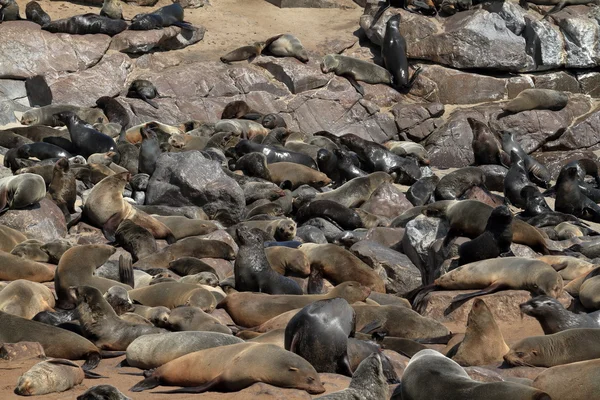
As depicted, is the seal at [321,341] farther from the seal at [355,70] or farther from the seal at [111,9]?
the seal at [111,9]

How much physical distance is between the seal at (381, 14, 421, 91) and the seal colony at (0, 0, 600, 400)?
94cm

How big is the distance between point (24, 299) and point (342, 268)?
308 cm

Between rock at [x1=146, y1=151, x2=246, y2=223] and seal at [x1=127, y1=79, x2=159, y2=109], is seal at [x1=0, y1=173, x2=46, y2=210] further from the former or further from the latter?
seal at [x1=127, y1=79, x2=159, y2=109]

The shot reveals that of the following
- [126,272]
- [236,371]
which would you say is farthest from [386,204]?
[236,371]

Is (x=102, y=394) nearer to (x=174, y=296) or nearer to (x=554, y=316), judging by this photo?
(x=174, y=296)

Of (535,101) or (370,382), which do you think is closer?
(370,382)

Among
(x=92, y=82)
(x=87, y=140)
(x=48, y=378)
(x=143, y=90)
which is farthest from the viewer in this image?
(x=92, y=82)

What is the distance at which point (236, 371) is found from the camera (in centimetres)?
511

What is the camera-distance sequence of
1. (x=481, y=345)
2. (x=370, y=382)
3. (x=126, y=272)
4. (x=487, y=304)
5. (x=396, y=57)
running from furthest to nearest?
1. (x=396, y=57)
2. (x=126, y=272)
3. (x=487, y=304)
4. (x=481, y=345)
5. (x=370, y=382)

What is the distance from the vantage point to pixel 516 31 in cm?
2070

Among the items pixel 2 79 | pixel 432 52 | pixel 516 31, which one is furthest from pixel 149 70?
pixel 516 31

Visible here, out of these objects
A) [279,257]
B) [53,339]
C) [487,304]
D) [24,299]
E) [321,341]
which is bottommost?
[279,257]

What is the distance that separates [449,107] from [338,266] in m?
11.7

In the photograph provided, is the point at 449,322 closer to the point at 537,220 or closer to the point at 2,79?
the point at 537,220
